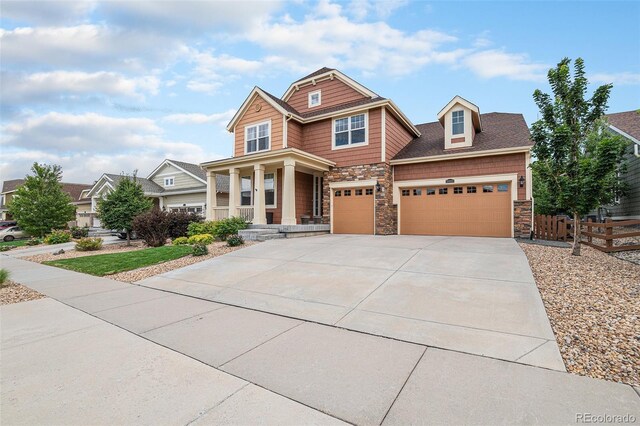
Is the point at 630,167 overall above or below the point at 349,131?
below

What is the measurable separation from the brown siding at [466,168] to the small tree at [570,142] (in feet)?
13.0

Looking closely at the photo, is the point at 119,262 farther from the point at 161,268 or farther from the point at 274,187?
the point at 274,187

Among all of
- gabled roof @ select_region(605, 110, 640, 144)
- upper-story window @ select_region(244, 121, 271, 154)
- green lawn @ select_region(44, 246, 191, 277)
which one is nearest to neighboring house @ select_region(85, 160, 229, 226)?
upper-story window @ select_region(244, 121, 271, 154)

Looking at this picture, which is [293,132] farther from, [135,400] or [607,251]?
[135,400]

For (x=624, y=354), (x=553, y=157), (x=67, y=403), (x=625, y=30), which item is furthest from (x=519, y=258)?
(x=625, y=30)

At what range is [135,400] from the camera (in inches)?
100

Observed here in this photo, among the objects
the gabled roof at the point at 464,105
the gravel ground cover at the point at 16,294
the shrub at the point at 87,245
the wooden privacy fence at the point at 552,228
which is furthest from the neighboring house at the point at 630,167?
the shrub at the point at 87,245

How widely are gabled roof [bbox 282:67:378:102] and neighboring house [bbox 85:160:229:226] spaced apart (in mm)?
9565

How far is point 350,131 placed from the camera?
15086 millimetres

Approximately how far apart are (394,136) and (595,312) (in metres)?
12.1

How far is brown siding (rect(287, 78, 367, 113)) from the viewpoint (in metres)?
15.9

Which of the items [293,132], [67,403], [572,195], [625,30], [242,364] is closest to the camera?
[67,403]

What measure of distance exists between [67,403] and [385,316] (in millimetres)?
3634

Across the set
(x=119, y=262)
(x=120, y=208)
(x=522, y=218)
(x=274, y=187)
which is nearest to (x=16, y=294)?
(x=119, y=262)
